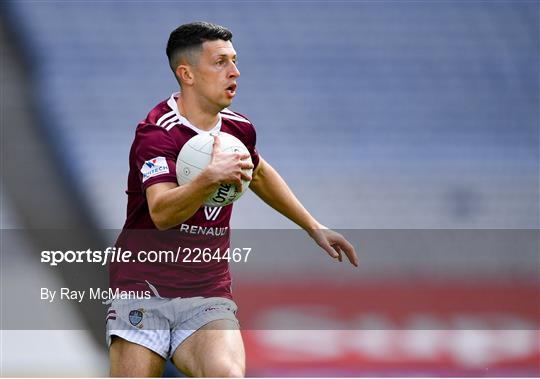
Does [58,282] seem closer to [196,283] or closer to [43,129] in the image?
[43,129]

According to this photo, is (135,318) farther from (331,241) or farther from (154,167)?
(331,241)

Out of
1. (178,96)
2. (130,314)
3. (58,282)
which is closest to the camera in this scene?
(130,314)

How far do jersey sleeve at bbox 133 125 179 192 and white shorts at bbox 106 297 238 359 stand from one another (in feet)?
1.28

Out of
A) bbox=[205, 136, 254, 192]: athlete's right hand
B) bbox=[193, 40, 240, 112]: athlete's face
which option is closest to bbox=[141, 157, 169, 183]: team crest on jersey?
bbox=[205, 136, 254, 192]: athlete's right hand

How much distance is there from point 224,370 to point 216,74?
0.96m

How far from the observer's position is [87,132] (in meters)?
3.77

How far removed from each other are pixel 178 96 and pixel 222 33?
26 centimetres

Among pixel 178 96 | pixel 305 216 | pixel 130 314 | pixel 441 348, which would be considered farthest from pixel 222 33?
pixel 441 348

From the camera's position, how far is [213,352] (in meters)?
2.70

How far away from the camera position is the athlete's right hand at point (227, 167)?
2.60 meters

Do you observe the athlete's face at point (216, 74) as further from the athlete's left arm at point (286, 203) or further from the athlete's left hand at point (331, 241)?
the athlete's left hand at point (331, 241)

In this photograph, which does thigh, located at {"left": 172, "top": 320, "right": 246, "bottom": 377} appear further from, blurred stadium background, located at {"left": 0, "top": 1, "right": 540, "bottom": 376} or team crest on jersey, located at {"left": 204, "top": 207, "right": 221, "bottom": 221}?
blurred stadium background, located at {"left": 0, "top": 1, "right": 540, "bottom": 376}

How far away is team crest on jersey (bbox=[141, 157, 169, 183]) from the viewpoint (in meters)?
2.74

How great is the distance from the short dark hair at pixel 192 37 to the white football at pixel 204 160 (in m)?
0.34
